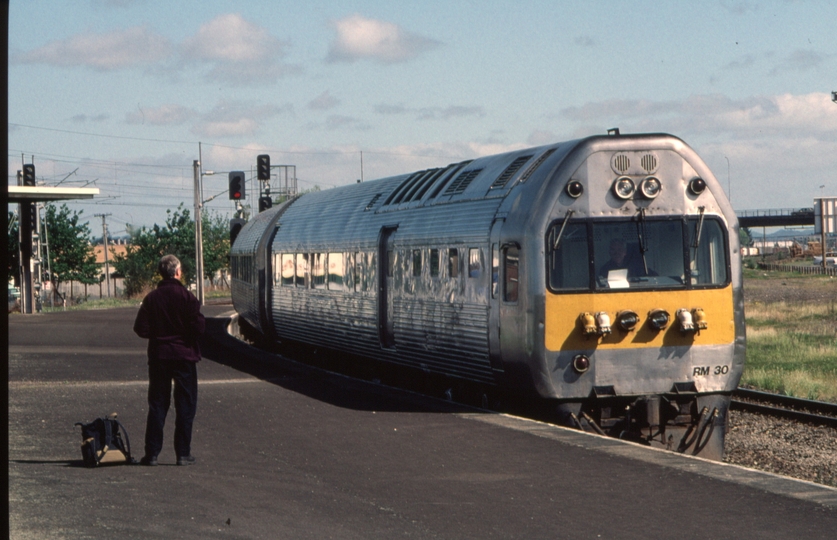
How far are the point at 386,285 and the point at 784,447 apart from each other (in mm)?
5646

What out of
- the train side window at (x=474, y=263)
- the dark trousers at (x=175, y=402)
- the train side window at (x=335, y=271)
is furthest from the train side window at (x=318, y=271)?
the dark trousers at (x=175, y=402)

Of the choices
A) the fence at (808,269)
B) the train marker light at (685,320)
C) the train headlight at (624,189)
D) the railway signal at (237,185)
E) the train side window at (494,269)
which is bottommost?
the fence at (808,269)

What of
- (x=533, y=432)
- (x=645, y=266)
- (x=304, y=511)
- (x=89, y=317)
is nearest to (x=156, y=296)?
(x=304, y=511)

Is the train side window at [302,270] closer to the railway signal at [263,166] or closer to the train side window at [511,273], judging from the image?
the train side window at [511,273]

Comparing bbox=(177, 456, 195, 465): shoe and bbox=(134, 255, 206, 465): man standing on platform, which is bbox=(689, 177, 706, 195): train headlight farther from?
bbox=(177, 456, 195, 465): shoe

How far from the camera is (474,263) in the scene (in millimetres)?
13070

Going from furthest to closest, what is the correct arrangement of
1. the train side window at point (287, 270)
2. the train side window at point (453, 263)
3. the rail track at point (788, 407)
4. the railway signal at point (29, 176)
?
the railway signal at point (29, 176) < the train side window at point (287, 270) < the rail track at point (788, 407) < the train side window at point (453, 263)

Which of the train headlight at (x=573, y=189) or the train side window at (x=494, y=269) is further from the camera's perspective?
the train side window at (x=494, y=269)

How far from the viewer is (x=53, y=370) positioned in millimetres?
19516

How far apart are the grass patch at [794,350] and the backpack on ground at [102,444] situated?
37.0 feet

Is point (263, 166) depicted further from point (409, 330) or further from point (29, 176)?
point (409, 330)

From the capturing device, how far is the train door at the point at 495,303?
12.4m

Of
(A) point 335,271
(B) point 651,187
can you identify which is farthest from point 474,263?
(A) point 335,271

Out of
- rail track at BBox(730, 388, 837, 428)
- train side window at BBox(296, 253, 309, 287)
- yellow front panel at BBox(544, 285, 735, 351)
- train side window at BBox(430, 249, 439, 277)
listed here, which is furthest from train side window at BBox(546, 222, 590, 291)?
train side window at BBox(296, 253, 309, 287)
